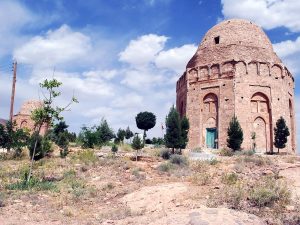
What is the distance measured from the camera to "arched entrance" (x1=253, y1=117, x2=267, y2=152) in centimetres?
2917

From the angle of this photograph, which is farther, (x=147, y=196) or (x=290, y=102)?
(x=290, y=102)

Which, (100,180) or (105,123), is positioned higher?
(105,123)

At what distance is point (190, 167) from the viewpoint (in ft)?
58.1

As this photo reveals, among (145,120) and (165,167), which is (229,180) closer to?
(165,167)

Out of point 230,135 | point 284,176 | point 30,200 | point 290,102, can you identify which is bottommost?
point 30,200

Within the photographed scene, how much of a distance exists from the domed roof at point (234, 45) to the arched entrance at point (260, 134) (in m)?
5.59

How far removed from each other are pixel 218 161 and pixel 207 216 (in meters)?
11.2

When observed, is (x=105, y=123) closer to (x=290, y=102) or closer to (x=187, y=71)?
(x=187, y=71)

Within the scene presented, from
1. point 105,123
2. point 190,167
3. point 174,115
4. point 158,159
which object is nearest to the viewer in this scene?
point 190,167

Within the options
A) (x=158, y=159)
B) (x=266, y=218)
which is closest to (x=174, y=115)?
(x=158, y=159)

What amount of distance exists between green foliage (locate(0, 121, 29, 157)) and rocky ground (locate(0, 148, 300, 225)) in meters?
4.48

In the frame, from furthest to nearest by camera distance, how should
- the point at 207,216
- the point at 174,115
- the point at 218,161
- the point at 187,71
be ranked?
the point at 187,71
the point at 174,115
the point at 218,161
the point at 207,216

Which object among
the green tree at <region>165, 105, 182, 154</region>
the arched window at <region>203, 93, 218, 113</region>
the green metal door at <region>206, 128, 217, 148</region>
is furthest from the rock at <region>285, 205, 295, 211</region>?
the arched window at <region>203, 93, 218, 113</region>

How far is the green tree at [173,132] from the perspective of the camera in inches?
938
